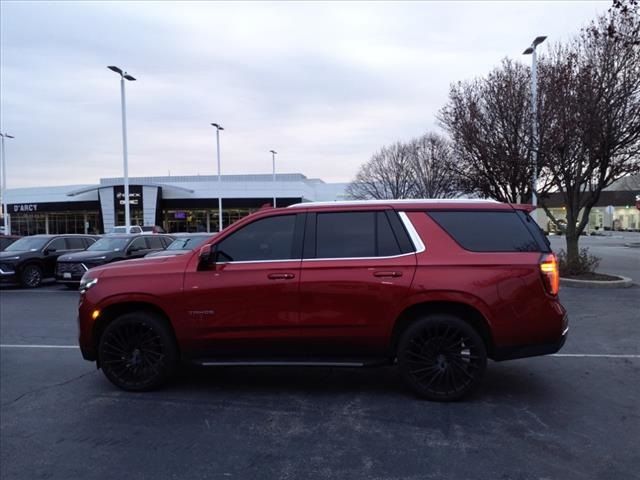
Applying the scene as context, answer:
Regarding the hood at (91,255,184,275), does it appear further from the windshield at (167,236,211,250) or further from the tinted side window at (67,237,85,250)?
the tinted side window at (67,237,85,250)

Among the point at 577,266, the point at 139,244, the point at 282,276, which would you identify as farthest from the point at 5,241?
the point at 577,266

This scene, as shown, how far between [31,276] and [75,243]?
6.75ft

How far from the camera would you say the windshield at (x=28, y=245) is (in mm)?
16141

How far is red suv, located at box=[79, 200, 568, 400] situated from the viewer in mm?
4820

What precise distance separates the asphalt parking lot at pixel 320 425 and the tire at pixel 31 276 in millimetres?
10122

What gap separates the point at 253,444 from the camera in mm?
4078

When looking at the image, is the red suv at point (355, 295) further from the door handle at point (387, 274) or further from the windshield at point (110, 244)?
the windshield at point (110, 244)

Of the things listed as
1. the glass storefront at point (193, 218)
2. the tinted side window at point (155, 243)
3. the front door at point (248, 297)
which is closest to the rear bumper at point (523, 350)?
the front door at point (248, 297)

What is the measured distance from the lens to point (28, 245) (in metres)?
16.5

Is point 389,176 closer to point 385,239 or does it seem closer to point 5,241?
point 5,241

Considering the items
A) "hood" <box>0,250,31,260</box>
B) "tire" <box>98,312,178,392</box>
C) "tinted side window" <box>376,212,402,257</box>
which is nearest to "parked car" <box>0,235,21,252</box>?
"hood" <box>0,250,31,260</box>

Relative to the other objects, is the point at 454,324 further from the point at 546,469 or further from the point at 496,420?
the point at 546,469

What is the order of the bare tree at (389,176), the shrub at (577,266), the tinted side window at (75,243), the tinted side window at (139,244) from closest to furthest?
the shrub at (577,266)
the tinted side window at (139,244)
the tinted side window at (75,243)
the bare tree at (389,176)

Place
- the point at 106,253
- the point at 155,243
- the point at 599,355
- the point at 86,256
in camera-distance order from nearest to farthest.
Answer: the point at 599,355 → the point at 86,256 → the point at 106,253 → the point at 155,243
